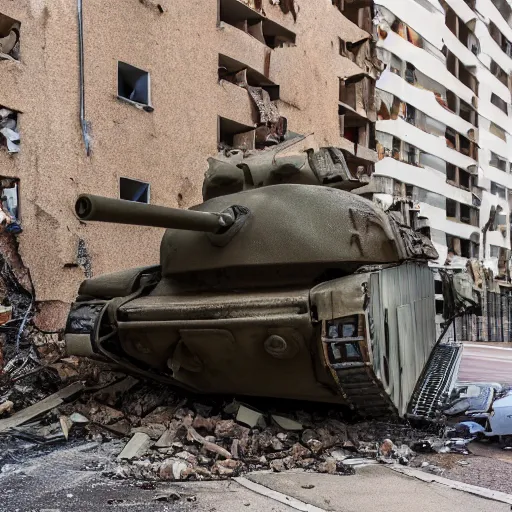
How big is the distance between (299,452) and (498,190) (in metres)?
21.0

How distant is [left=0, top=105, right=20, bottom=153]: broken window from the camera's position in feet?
25.1

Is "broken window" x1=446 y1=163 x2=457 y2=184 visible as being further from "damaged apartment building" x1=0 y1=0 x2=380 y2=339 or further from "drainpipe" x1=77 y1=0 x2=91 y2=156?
"drainpipe" x1=77 y1=0 x2=91 y2=156

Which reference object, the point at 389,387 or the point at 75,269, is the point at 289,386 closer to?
the point at 389,387

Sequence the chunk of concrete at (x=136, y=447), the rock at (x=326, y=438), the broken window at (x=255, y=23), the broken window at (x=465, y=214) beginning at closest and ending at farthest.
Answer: the chunk of concrete at (x=136, y=447) → the rock at (x=326, y=438) → the broken window at (x=255, y=23) → the broken window at (x=465, y=214)

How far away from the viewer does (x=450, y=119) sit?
65.4 feet

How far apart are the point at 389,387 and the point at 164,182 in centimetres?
639

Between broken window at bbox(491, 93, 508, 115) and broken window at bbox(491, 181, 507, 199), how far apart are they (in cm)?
278

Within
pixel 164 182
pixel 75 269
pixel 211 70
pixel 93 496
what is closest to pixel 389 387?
pixel 93 496

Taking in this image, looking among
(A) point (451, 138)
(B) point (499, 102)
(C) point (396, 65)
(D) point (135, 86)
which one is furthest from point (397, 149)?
(D) point (135, 86)

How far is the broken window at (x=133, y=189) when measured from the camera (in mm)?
9352

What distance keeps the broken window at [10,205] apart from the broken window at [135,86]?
247cm

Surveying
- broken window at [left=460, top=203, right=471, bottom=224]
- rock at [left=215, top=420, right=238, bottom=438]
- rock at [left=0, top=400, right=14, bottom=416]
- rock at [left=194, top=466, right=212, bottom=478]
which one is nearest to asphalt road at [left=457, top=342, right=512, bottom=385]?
rock at [left=215, top=420, right=238, bottom=438]

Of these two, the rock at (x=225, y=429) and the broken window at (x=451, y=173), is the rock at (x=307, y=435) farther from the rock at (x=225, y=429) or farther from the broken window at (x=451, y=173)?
the broken window at (x=451, y=173)

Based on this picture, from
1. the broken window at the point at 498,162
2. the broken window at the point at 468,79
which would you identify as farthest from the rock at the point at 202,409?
the broken window at the point at 498,162
